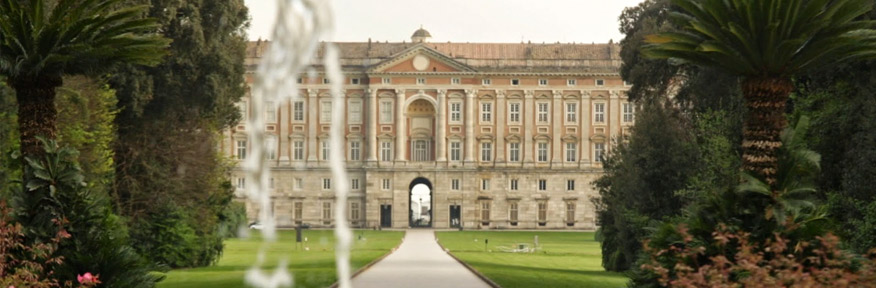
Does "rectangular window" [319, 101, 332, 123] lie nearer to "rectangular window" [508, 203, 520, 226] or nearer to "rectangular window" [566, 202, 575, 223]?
"rectangular window" [508, 203, 520, 226]

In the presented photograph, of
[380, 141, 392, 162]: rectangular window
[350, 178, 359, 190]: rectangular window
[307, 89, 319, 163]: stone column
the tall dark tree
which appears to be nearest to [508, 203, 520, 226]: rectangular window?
[380, 141, 392, 162]: rectangular window

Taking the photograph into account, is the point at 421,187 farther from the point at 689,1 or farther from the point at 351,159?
the point at 689,1

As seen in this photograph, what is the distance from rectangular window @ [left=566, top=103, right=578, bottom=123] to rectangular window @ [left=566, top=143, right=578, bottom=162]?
5.15 ft

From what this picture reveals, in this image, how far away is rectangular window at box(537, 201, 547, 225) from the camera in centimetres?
8462

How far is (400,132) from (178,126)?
49.9 m

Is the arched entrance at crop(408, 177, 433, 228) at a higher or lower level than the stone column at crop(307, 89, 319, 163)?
lower

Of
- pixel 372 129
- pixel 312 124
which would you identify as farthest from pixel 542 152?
pixel 312 124

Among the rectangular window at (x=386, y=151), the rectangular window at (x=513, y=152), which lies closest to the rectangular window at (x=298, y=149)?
the rectangular window at (x=386, y=151)

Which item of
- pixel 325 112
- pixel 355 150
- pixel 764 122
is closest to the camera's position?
pixel 764 122

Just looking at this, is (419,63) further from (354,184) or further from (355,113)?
(354,184)

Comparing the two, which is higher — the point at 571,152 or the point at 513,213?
the point at 571,152

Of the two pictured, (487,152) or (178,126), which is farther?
(487,152)

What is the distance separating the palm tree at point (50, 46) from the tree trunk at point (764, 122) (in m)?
7.30

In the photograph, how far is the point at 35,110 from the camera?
1684cm
